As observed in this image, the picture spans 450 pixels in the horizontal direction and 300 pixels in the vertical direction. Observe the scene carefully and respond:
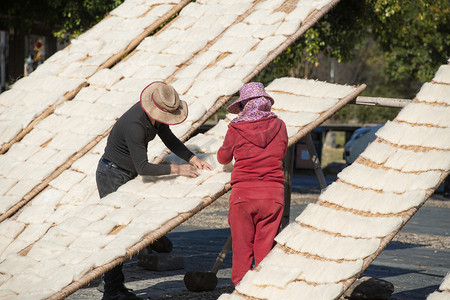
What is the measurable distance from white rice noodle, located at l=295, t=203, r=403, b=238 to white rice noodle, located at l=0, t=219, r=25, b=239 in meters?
2.15

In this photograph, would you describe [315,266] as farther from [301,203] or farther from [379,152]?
[301,203]

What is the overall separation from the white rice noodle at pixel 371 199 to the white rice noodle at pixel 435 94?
969 millimetres

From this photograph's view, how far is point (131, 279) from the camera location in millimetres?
6512

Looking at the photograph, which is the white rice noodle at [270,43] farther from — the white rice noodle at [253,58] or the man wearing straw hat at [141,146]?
the man wearing straw hat at [141,146]

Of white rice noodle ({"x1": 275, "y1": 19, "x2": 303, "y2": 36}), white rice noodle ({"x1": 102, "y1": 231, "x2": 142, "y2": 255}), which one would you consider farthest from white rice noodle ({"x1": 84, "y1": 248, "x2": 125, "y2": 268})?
white rice noodle ({"x1": 275, "y1": 19, "x2": 303, "y2": 36})

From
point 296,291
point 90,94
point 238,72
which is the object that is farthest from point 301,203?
point 296,291

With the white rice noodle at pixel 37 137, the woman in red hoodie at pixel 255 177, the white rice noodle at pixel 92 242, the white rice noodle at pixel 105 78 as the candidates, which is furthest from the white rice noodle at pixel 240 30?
the white rice noodle at pixel 92 242

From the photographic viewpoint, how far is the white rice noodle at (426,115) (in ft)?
15.8

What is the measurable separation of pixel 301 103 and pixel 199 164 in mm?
1020

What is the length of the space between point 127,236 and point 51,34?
10.0m

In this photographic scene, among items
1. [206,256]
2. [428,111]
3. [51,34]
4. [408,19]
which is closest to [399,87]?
[408,19]

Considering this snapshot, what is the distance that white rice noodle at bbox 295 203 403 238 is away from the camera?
4.13m

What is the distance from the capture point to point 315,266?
400 cm

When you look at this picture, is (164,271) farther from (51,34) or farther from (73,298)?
(51,34)
